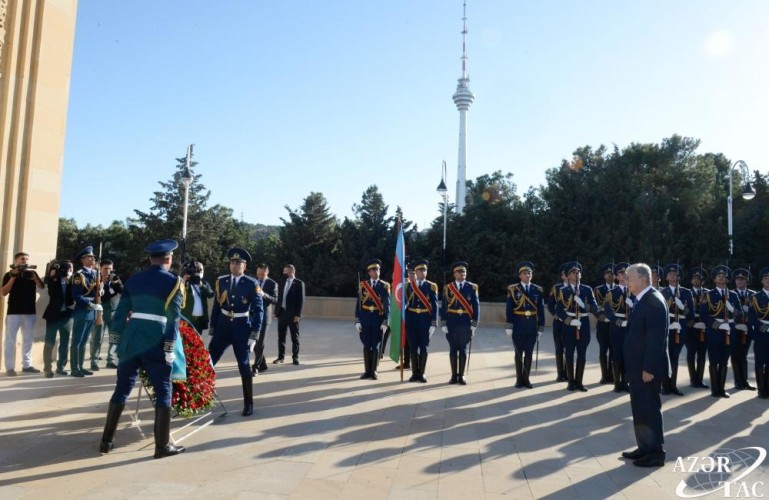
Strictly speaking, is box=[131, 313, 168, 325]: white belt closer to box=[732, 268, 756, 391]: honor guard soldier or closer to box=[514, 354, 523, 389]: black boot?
box=[514, 354, 523, 389]: black boot

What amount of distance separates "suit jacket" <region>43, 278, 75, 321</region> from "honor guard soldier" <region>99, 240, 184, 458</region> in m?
4.48

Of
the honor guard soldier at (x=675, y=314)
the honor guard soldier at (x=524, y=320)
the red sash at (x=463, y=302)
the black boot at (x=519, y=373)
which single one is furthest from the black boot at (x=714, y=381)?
the red sash at (x=463, y=302)

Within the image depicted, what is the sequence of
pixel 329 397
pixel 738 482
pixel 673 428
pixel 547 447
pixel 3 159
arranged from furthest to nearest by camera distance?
pixel 3 159 < pixel 329 397 < pixel 673 428 < pixel 547 447 < pixel 738 482

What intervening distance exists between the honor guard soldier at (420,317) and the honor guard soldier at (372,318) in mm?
458

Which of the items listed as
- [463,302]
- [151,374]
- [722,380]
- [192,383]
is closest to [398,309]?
[463,302]

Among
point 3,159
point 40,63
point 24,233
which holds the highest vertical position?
point 40,63

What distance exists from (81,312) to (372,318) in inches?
200

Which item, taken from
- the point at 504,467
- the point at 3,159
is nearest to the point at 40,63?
the point at 3,159

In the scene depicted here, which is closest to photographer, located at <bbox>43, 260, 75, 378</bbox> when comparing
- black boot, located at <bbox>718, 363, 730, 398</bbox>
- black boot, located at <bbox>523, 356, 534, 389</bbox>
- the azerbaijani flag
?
the azerbaijani flag

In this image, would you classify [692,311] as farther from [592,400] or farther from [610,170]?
[610,170]

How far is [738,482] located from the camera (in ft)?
15.6

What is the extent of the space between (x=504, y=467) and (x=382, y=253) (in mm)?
27396

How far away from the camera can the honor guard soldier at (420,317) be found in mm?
9609

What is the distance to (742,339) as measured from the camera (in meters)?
9.19
